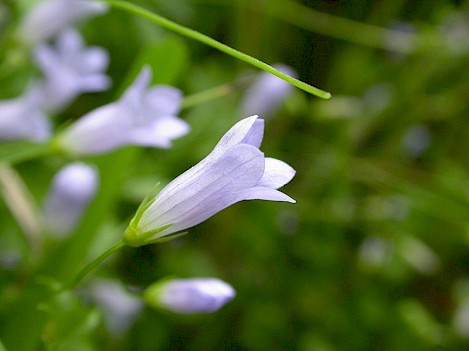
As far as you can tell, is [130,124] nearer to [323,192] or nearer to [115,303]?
[115,303]

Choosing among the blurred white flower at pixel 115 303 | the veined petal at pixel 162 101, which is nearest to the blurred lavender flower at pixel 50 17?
the veined petal at pixel 162 101

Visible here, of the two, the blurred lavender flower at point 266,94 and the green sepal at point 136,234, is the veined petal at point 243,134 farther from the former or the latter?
the blurred lavender flower at point 266,94

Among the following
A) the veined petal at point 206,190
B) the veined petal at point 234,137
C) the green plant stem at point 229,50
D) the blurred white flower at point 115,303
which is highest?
the green plant stem at point 229,50

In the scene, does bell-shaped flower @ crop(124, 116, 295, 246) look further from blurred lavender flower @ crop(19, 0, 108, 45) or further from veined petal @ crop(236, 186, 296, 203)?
blurred lavender flower @ crop(19, 0, 108, 45)

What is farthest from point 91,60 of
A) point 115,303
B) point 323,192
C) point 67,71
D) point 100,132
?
point 323,192

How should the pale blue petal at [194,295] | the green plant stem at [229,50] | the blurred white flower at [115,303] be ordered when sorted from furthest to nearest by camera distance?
the blurred white flower at [115,303] < the pale blue petal at [194,295] < the green plant stem at [229,50]

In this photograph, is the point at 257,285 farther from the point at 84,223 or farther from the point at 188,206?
the point at 188,206

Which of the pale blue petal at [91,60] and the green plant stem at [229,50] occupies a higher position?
the green plant stem at [229,50]

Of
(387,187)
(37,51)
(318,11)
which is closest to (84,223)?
(37,51)
